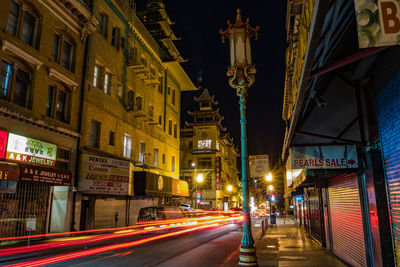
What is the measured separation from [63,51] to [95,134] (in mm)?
6353

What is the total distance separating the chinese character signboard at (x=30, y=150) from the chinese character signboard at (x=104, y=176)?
2684 mm

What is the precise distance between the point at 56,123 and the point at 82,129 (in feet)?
7.89

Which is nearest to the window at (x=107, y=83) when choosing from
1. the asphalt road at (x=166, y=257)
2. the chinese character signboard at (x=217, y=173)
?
the asphalt road at (x=166, y=257)

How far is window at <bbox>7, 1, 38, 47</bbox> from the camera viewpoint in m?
16.9

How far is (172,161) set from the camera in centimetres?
3928

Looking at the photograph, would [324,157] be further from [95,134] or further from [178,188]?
[178,188]

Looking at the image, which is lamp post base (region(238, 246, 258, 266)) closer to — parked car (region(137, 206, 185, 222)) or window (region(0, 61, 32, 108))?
parked car (region(137, 206, 185, 222))

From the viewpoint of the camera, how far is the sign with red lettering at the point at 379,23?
3.22 m

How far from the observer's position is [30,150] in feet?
54.9

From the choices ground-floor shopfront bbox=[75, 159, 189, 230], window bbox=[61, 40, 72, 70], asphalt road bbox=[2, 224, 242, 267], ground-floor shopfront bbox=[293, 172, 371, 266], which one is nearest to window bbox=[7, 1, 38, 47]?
window bbox=[61, 40, 72, 70]

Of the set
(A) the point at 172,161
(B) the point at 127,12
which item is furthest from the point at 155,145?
(B) the point at 127,12

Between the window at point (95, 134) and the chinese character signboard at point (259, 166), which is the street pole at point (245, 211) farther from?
the window at point (95, 134)

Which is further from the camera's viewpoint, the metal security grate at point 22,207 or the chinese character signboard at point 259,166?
the metal security grate at point 22,207

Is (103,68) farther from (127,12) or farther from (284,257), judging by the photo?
(284,257)
